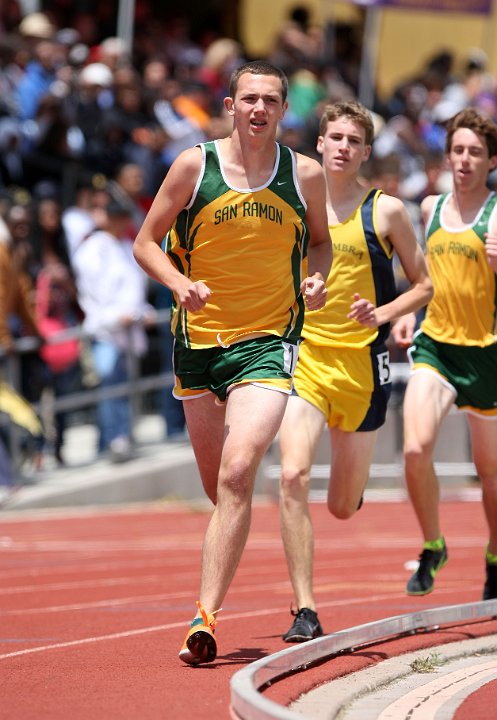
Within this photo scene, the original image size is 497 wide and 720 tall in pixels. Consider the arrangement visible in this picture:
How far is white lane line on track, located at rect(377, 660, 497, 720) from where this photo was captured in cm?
609

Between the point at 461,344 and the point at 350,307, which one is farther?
the point at 461,344

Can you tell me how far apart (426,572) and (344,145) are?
240 cm

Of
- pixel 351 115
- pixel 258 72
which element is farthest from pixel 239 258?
pixel 351 115

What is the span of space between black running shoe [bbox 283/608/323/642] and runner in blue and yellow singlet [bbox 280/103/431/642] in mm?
982

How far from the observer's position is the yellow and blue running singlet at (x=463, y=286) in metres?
8.98

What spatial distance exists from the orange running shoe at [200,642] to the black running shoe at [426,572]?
2.30 meters

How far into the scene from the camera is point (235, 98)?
724cm

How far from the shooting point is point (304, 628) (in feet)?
24.4

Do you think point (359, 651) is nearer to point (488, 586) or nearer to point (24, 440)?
point (488, 586)

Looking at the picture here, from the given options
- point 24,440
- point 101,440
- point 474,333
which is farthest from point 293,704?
point 101,440

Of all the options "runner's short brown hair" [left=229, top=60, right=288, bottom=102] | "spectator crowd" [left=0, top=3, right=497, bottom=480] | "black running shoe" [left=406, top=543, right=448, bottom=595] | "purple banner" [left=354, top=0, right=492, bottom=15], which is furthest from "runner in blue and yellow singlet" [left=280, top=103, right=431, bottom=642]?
"purple banner" [left=354, top=0, right=492, bottom=15]

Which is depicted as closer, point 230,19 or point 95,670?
point 95,670

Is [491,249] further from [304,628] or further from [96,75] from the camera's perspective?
[96,75]

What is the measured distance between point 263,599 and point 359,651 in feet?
6.41
